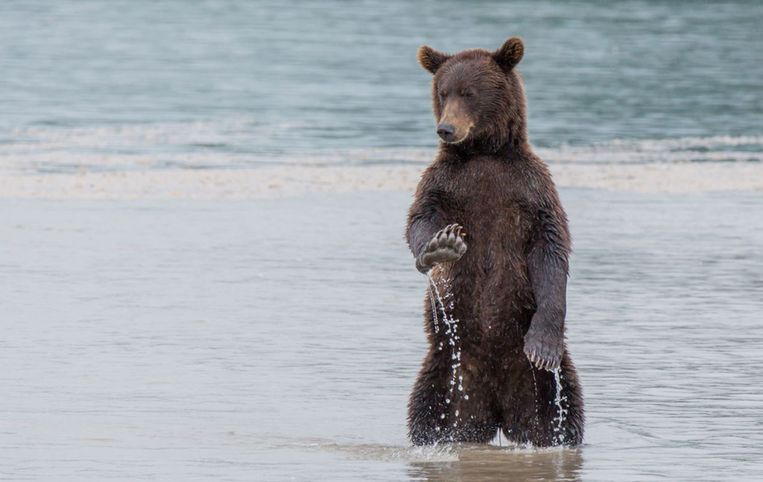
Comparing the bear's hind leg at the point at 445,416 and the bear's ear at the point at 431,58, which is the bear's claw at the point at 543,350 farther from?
the bear's ear at the point at 431,58

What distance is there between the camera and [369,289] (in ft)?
35.2

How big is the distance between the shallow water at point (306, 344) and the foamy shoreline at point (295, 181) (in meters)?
0.84

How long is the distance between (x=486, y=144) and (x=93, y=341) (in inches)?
114

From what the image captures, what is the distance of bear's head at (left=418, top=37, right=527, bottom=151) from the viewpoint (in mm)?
6914

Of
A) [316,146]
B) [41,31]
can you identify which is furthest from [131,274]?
[41,31]

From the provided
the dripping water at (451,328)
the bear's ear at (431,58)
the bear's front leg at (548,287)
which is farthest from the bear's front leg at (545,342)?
the bear's ear at (431,58)

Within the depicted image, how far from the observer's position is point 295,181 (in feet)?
53.0

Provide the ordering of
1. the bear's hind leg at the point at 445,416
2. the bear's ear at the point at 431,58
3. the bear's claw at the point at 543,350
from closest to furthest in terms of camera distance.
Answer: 1. the bear's claw at the point at 543,350
2. the bear's hind leg at the point at 445,416
3. the bear's ear at the point at 431,58

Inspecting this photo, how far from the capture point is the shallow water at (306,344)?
6773mm

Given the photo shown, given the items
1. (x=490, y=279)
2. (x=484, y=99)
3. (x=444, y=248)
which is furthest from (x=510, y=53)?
(x=444, y=248)

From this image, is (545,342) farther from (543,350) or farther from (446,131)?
(446,131)

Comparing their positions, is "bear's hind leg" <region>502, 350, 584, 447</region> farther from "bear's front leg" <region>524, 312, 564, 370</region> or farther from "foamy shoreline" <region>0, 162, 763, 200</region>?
"foamy shoreline" <region>0, 162, 763, 200</region>

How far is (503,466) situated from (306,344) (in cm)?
261

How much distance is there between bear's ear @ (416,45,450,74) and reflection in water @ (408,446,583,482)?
156cm
